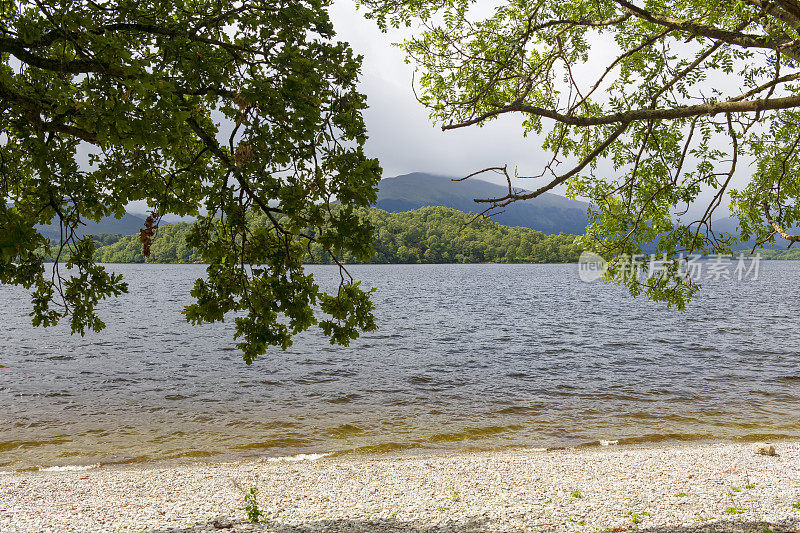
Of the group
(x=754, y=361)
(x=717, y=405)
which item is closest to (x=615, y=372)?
(x=717, y=405)

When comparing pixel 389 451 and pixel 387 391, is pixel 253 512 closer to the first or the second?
pixel 389 451

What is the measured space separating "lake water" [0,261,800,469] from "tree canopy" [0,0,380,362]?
8070 millimetres

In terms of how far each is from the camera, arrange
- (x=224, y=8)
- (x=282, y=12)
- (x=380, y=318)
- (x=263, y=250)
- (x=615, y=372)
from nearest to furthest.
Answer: (x=282, y=12)
(x=224, y=8)
(x=263, y=250)
(x=615, y=372)
(x=380, y=318)

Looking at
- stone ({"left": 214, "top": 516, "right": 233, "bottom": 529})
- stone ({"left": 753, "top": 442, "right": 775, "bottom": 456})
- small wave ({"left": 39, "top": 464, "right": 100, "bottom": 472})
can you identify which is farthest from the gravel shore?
small wave ({"left": 39, "top": 464, "right": 100, "bottom": 472})

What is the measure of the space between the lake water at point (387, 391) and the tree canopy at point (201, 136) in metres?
8.07

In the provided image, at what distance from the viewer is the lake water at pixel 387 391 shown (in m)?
14.8

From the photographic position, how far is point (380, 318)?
49375 millimetres

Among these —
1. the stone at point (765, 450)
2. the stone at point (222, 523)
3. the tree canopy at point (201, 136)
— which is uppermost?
the tree canopy at point (201, 136)

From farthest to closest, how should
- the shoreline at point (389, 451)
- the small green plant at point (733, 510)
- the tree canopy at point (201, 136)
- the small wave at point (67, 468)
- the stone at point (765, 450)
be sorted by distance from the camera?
the shoreline at point (389, 451), the small wave at point (67, 468), the stone at point (765, 450), the small green plant at point (733, 510), the tree canopy at point (201, 136)

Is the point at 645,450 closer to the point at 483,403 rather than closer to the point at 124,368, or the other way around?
the point at 483,403

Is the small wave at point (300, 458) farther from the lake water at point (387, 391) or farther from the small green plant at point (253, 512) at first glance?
the small green plant at point (253, 512)

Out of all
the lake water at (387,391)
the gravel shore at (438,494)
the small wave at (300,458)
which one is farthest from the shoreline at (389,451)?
the gravel shore at (438,494)

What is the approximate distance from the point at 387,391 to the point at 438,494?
37.2 ft

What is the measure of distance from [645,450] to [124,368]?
23.0 metres
